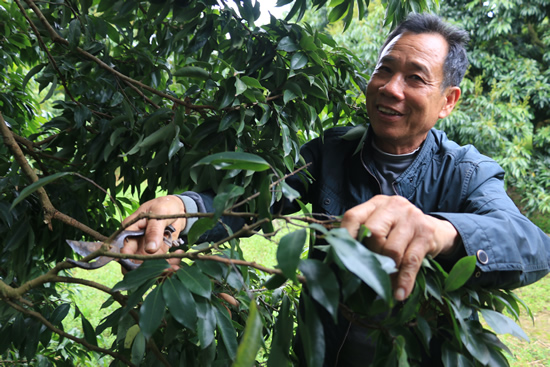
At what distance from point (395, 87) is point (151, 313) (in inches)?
34.3

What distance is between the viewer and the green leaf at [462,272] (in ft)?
2.09

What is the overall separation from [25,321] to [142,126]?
584mm

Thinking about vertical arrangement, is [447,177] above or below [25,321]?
above

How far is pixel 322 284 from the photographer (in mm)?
554

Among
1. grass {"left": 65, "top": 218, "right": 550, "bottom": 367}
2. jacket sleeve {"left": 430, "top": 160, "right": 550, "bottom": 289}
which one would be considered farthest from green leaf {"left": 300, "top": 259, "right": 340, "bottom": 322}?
grass {"left": 65, "top": 218, "right": 550, "bottom": 367}

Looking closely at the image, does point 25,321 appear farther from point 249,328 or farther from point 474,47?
point 474,47

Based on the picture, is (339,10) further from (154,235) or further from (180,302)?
(180,302)

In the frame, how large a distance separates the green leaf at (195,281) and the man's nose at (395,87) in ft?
2.51

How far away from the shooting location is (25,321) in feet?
3.91

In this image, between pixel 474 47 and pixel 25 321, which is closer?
pixel 25 321

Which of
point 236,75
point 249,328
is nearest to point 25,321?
point 236,75

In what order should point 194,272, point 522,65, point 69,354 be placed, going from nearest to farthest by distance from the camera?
point 194,272, point 69,354, point 522,65

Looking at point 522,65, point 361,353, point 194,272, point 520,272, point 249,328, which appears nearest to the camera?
point 249,328

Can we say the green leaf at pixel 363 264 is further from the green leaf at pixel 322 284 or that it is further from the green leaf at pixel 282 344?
the green leaf at pixel 282 344
